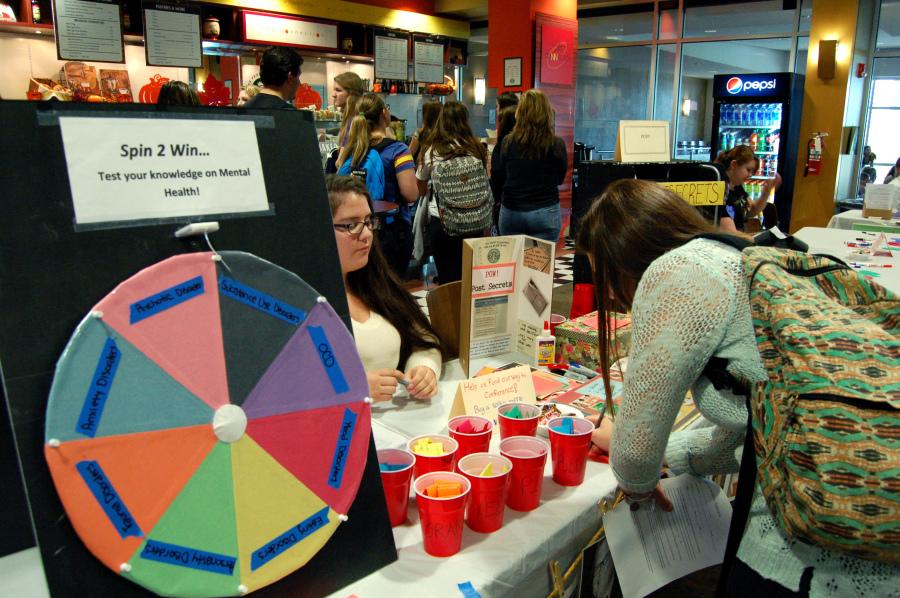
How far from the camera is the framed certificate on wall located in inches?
353

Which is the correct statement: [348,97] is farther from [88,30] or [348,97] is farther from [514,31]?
[514,31]

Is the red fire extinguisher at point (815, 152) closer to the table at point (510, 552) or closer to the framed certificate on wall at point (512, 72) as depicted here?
the framed certificate on wall at point (512, 72)

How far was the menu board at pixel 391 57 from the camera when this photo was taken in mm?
9109

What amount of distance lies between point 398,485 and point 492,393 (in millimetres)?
499

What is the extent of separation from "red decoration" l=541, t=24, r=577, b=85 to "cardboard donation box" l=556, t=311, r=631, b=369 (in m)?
7.64

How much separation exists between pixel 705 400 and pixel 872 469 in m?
0.36

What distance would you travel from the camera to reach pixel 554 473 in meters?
1.33

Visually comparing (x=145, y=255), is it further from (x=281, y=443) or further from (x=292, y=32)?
(x=292, y=32)

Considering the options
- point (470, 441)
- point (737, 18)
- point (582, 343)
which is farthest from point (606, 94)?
point (470, 441)

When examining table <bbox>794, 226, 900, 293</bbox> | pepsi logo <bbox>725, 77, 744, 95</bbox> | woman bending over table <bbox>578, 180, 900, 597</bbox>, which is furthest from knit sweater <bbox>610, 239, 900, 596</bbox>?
pepsi logo <bbox>725, 77, 744, 95</bbox>

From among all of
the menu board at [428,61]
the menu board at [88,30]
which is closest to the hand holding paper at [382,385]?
the menu board at [88,30]

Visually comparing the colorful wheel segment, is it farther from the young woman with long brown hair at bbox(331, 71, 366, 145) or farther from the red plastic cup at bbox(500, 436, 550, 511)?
the young woman with long brown hair at bbox(331, 71, 366, 145)

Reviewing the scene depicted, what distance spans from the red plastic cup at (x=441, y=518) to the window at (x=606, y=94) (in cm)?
1166

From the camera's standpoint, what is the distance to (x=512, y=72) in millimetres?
9031
